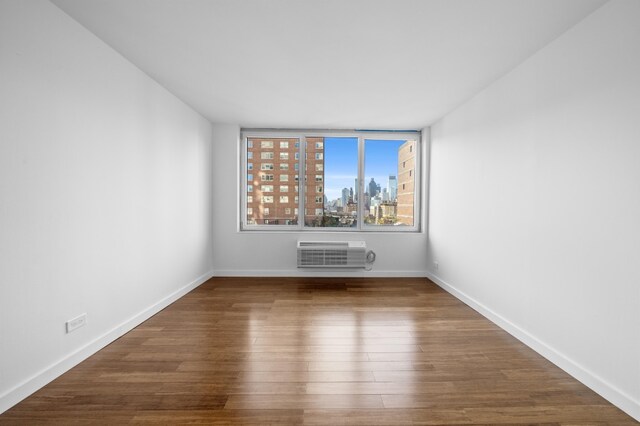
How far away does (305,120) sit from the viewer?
4520 millimetres

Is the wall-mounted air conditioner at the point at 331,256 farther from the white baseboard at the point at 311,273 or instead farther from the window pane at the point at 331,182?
the window pane at the point at 331,182

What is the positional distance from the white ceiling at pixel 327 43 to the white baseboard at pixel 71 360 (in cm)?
239

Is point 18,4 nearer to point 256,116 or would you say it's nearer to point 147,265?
point 147,265

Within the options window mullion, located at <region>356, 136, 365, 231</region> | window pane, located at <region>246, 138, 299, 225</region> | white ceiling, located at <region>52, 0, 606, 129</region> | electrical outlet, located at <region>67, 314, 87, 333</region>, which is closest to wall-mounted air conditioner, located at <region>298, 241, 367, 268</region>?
window mullion, located at <region>356, 136, 365, 231</region>

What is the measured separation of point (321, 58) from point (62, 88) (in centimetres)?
193

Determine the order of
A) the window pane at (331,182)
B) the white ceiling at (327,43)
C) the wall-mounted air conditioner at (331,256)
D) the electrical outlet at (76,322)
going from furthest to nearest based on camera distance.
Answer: the window pane at (331,182) → the wall-mounted air conditioner at (331,256) → the electrical outlet at (76,322) → the white ceiling at (327,43)

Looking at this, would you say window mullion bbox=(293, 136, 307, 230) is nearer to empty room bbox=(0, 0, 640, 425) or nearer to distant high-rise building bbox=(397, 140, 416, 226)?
empty room bbox=(0, 0, 640, 425)

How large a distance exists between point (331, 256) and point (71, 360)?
324cm

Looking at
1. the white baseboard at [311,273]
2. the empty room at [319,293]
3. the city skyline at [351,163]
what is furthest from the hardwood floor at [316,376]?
the city skyline at [351,163]

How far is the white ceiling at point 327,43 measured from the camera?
1995 millimetres

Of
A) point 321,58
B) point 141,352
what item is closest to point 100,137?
point 141,352

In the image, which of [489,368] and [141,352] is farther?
[141,352]

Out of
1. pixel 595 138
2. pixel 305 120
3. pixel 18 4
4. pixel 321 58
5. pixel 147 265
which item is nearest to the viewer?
pixel 18 4

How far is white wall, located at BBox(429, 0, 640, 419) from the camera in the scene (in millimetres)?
1797
